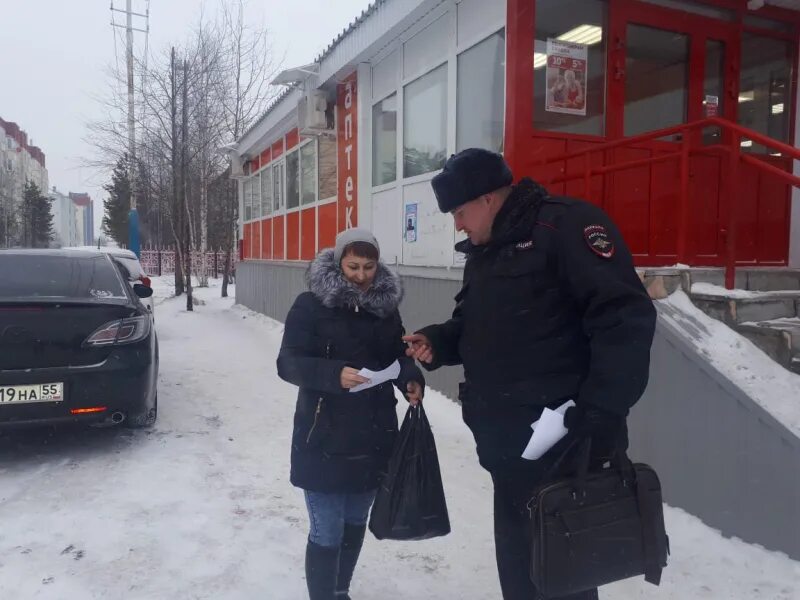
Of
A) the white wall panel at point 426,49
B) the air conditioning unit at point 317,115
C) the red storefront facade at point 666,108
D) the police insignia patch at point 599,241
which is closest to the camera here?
the police insignia patch at point 599,241

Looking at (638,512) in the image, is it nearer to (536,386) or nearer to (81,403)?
(536,386)

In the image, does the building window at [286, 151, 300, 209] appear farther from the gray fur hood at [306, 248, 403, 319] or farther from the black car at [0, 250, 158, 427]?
the gray fur hood at [306, 248, 403, 319]

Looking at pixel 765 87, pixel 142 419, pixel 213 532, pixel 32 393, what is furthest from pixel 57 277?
Result: pixel 765 87

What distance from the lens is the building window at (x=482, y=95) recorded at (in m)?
5.77

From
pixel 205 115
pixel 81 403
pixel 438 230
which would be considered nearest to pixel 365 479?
pixel 81 403

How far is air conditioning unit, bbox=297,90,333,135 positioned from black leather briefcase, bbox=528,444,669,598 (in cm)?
856

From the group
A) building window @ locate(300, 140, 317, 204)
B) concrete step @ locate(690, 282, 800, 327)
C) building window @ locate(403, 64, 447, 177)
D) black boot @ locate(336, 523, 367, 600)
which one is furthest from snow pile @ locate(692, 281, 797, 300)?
building window @ locate(300, 140, 317, 204)

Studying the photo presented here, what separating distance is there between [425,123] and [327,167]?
11.5 ft

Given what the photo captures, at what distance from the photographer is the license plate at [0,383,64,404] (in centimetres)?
419

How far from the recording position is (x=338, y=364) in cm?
234

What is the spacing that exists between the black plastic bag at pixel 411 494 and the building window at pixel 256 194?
1417 centimetres

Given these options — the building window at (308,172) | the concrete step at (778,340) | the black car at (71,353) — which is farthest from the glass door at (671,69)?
the building window at (308,172)

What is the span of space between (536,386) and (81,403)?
11.7ft

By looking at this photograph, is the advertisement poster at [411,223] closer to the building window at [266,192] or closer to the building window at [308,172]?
the building window at [308,172]
